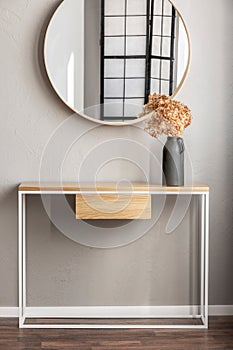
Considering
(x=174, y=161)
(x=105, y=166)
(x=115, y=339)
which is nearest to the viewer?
(x=115, y=339)

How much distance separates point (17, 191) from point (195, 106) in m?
1.10

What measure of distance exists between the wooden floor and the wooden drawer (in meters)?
0.62

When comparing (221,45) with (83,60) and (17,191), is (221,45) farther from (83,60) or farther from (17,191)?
(17,191)

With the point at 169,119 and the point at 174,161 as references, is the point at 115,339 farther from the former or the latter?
the point at 169,119

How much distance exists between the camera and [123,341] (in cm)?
315

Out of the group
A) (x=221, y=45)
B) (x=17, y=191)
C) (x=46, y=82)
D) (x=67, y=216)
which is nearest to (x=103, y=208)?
(x=67, y=216)

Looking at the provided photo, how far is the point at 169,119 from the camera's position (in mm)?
3178

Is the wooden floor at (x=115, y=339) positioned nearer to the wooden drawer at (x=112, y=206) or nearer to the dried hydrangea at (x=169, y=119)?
the wooden drawer at (x=112, y=206)

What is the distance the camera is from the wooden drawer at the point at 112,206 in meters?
3.21

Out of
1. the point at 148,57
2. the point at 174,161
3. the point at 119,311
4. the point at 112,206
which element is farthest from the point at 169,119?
the point at 119,311

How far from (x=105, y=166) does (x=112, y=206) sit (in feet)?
1.09

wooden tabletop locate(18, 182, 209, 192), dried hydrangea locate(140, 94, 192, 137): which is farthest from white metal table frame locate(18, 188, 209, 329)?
dried hydrangea locate(140, 94, 192, 137)

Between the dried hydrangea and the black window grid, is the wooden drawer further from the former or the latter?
the black window grid

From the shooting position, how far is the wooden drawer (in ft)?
10.5
